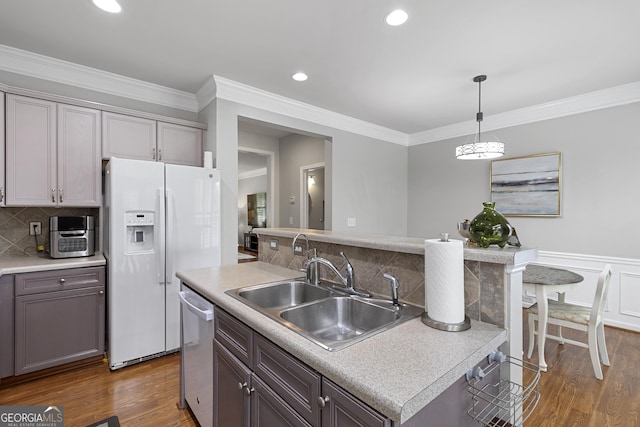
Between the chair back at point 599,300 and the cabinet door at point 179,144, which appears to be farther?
the cabinet door at point 179,144

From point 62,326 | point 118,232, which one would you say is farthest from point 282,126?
point 62,326

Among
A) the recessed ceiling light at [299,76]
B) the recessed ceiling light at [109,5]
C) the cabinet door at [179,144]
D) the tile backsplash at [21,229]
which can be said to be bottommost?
the tile backsplash at [21,229]

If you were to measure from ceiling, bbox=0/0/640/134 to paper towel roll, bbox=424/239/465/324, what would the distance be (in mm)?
1760

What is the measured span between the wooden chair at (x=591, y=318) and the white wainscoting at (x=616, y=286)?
1118 millimetres

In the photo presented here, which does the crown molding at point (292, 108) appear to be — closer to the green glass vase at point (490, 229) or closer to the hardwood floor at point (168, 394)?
the hardwood floor at point (168, 394)

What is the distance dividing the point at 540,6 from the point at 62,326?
4.21m

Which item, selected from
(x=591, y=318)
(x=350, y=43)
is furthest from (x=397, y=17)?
(x=591, y=318)

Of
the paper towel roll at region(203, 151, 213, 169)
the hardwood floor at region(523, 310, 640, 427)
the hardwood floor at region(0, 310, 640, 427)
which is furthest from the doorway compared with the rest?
the hardwood floor at region(523, 310, 640, 427)

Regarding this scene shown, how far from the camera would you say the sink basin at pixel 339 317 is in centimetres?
134

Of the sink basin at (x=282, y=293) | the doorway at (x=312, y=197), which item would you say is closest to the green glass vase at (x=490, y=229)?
the sink basin at (x=282, y=293)

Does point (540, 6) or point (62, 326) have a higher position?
point (540, 6)

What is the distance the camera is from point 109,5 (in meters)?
1.98

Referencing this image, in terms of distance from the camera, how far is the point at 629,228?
3.28m

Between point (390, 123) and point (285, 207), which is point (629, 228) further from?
point (285, 207)
